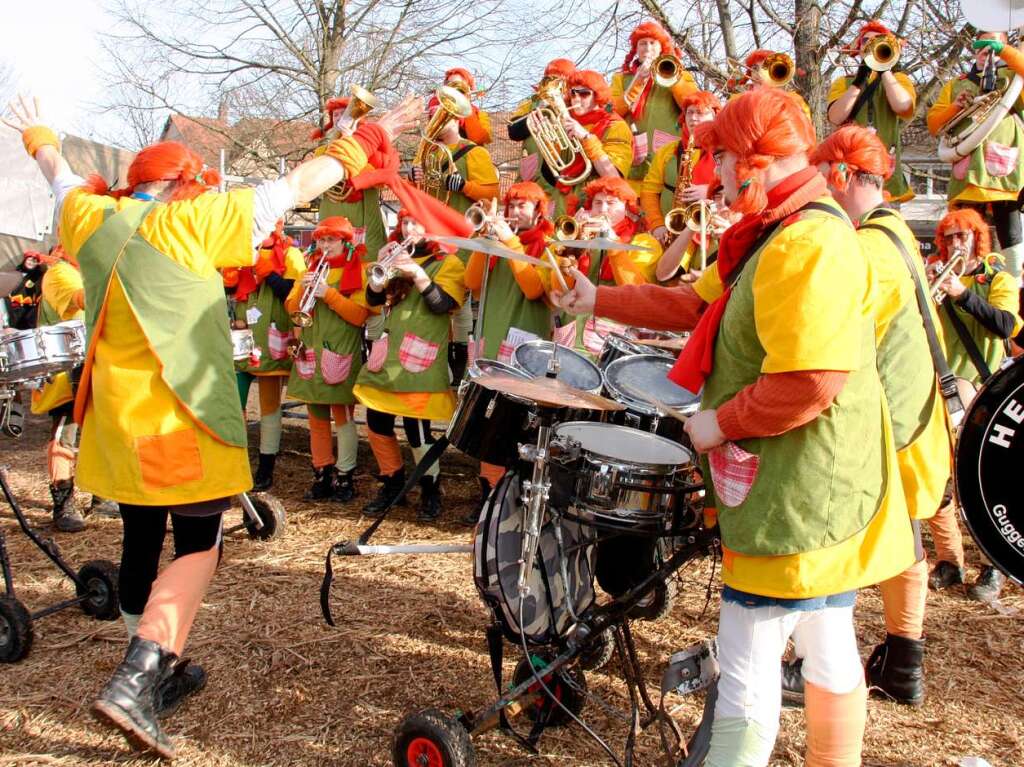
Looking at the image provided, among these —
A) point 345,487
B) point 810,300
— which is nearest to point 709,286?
point 810,300

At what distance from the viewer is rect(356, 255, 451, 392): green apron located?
556 cm

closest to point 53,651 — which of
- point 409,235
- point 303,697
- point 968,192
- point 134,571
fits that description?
point 134,571

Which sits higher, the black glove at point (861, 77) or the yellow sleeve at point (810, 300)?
the black glove at point (861, 77)

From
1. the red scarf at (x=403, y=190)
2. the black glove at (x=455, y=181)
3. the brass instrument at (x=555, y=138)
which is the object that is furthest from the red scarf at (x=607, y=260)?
the black glove at (x=455, y=181)

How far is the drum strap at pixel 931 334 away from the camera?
277cm

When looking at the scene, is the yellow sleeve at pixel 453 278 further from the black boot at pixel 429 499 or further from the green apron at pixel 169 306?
the green apron at pixel 169 306

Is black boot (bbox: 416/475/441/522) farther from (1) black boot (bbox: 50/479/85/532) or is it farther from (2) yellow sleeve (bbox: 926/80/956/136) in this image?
(2) yellow sleeve (bbox: 926/80/956/136)

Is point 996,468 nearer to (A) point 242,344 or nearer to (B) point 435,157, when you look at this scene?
(A) point 242,344

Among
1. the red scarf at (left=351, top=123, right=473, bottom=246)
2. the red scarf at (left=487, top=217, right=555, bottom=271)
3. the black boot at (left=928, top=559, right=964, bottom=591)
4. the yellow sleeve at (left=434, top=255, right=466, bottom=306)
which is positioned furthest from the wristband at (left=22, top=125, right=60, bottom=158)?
the black boot at (left=928, top=559, right=964, bottom=591)

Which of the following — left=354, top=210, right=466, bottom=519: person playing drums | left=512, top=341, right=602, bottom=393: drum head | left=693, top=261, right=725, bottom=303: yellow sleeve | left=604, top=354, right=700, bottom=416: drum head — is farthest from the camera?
left=354, top=210, right=466, bottom=519: person playing drums

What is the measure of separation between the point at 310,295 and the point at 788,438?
14.1 ft

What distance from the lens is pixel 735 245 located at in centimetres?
230

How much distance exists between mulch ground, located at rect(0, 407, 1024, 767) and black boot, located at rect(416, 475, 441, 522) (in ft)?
2.71

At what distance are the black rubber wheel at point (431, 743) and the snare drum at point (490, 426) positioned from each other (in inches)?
34.2
